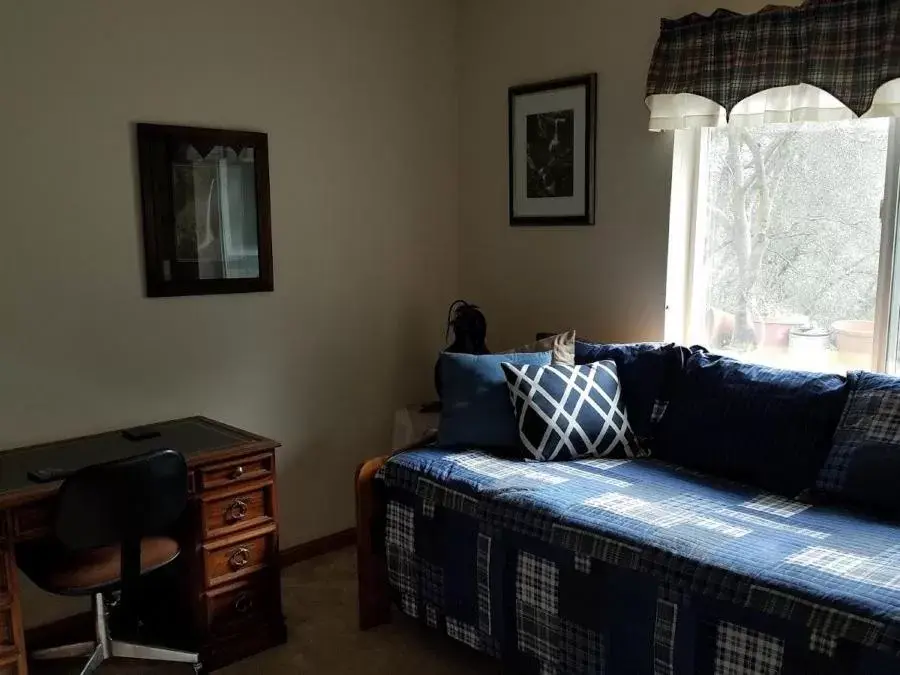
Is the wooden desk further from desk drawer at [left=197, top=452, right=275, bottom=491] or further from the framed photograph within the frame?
the framed photograph

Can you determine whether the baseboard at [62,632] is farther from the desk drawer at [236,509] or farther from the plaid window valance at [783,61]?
the plaid window valance at [783,61]

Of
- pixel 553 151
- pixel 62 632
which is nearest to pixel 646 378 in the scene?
pixel 553 151

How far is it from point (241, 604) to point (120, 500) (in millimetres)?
683

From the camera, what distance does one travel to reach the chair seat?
2238mm

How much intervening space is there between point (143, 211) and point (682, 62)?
6.59ft

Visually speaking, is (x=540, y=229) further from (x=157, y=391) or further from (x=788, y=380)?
(x=157, y=391)

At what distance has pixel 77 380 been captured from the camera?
108 inches

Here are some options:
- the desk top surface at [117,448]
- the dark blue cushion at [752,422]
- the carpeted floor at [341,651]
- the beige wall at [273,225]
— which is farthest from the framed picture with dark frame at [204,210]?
the dark blue cushion at [752,422]

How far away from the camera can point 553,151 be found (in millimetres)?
3461

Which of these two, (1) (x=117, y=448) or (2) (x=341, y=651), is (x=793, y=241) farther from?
(1) (x=117, y=448)

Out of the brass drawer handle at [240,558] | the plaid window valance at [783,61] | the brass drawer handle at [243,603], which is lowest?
the brass drawer handle at [243,603]

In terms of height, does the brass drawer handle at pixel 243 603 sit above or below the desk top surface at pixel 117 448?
below

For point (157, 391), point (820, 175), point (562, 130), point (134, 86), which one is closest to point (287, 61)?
point (134, 86)

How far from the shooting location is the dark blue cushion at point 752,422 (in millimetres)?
2430
